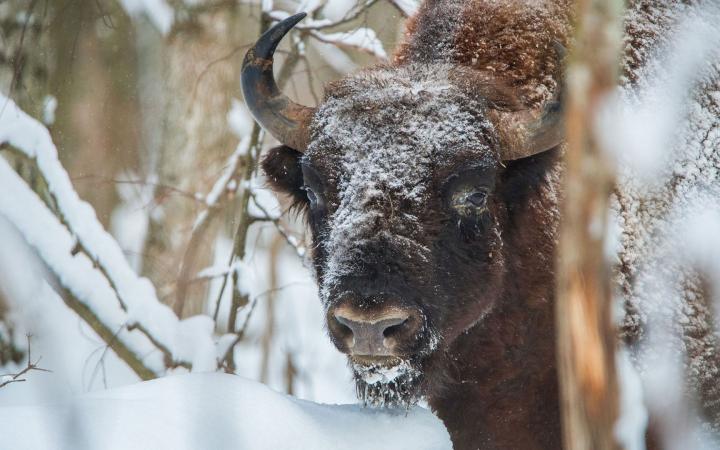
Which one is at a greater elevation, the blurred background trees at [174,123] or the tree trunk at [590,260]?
the blurred background trees at [174,123]

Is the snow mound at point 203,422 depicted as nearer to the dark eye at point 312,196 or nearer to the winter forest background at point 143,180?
the dark eye at point 312,196

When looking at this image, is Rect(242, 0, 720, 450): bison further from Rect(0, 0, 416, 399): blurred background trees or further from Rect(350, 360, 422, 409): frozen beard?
Rect(0, 0, 416, 399): blurred background trees

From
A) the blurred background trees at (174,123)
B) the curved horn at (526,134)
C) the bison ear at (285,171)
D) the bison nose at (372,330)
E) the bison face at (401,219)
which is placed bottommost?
the bison nose at (372,330)

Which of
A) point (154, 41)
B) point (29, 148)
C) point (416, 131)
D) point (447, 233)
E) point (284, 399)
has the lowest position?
point (284, 399)

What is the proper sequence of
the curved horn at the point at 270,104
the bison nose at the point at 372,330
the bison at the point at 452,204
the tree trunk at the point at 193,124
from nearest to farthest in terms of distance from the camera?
the bison nose at the point at 372,330, the bison at the point at 452,204, the curved horn at the point at 270,104, the tree trunk at the point at 193,124

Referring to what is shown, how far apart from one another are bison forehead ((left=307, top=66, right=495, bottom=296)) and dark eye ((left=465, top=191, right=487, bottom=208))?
15cm

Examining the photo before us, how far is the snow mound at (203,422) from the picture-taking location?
2684 mm

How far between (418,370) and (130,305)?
2.82 m

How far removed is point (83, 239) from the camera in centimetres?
578

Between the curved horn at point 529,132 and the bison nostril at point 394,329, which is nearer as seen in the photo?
the bison nostril at point 394,329

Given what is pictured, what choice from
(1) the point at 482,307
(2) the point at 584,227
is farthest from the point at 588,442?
(1) the point at 482,307

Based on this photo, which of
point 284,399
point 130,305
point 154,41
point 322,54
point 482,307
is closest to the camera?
point 284,399

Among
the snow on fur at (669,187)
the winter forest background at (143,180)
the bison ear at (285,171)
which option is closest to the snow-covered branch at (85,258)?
the winter forest background at (143,180)

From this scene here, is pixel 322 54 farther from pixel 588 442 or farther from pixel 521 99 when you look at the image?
pixel 588 442
